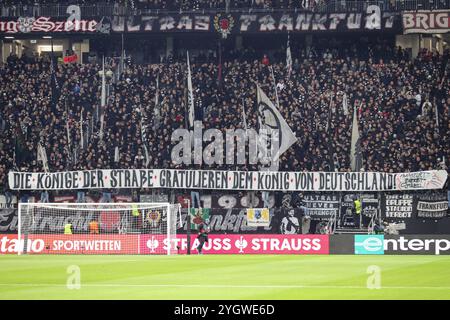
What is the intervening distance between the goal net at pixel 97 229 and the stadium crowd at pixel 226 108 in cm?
677

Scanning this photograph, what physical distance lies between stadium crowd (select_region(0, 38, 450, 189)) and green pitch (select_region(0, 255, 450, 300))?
17.8 meters

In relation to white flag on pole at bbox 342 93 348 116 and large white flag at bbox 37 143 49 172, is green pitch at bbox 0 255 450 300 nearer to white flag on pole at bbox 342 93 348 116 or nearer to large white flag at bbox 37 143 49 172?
large white flag at bbox 37 143 49 172

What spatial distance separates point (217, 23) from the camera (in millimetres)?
62688

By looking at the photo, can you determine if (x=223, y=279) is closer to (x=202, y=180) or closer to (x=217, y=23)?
(x=202, y=180)

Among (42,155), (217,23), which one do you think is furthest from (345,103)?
(42,155)

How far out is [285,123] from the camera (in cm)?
5534

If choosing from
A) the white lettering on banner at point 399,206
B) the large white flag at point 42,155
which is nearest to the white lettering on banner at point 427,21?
the white lettering on banner at point 399,206

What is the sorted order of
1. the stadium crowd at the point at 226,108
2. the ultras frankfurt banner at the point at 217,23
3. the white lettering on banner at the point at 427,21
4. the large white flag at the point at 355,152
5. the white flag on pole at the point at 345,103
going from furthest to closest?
the ultras frankfurt banner at the point at 217,23, the white lettering on banner at the point at 427,21, the white flag on pole at the point at 345,103, the stadium crowd at the point at 226,108, the large white flag at the point at 355,152

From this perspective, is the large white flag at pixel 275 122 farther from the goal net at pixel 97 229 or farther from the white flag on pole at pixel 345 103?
the goal net at pixel 97 229

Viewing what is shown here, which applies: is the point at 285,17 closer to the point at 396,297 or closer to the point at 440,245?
the point at 440,245

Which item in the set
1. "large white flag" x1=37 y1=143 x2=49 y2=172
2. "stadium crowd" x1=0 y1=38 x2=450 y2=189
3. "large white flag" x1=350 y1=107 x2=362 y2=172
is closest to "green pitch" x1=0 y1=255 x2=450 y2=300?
"large white flag" x1=350 y1=107 x2=362 y2=172

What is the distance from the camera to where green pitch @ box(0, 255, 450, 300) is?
72.0 ft

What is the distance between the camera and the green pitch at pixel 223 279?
2194cm

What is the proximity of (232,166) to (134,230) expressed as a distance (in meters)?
8.68
